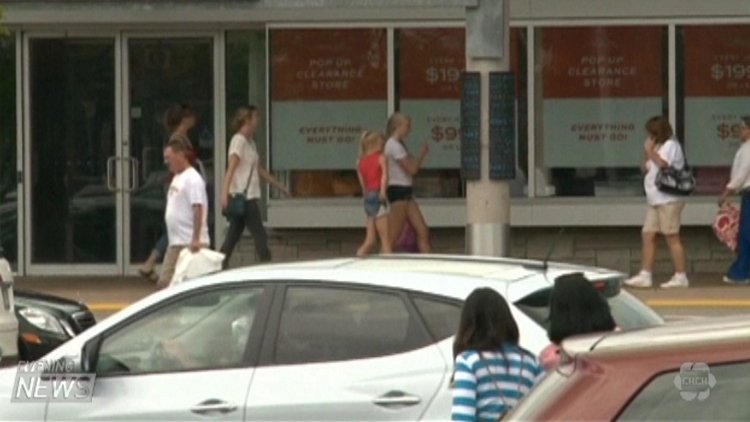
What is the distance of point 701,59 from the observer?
62.4 ft

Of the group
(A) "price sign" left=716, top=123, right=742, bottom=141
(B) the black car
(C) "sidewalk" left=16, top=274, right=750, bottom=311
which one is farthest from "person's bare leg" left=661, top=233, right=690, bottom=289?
(B) the black car

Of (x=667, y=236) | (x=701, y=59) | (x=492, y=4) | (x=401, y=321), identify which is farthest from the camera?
(x=701, y=59)

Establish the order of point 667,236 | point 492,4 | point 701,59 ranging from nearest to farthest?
point 492,4
point 667,236
point 701,59

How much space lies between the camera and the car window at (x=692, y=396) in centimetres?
411

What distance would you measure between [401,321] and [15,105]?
1301 cm

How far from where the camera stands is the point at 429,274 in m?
7.76

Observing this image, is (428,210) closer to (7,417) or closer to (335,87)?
(335,87)

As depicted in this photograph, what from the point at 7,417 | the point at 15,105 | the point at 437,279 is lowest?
the point at 7,417

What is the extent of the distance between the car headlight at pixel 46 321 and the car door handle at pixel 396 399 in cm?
493

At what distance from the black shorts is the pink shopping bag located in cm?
327

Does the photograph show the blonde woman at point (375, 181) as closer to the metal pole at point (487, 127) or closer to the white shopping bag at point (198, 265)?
the metal pole at point (487, 127)

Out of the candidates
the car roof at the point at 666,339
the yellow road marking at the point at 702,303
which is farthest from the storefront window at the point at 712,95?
the car roof at the point at 666,339

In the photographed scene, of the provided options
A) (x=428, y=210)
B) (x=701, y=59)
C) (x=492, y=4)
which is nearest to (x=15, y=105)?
(x=428, y=210)

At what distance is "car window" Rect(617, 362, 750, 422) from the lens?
411 centimetres
